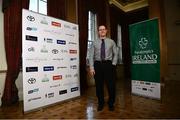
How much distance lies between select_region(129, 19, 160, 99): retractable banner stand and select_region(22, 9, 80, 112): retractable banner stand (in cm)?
147

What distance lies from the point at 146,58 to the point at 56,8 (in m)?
2.77

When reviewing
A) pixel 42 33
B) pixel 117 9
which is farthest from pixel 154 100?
pixel 117 9

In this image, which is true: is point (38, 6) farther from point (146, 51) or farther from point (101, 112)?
point (101, 112)

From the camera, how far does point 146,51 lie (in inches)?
158

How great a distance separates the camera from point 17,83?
154 inches

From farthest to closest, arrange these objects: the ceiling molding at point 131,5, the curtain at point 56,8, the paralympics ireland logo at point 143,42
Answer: the ceiling molding at point 131,5, the curtain at point 56,8, the paralympics ireland logo at point 143,42

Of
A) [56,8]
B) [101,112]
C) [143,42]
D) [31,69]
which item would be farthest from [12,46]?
[143,42]

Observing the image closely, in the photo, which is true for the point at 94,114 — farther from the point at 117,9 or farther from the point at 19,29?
the point at 117,9

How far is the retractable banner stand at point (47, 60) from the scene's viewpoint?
304cm

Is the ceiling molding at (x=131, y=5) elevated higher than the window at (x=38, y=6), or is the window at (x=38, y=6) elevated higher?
the ceiling molding at (x=131, y=5)

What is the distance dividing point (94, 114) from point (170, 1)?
6.70 metres

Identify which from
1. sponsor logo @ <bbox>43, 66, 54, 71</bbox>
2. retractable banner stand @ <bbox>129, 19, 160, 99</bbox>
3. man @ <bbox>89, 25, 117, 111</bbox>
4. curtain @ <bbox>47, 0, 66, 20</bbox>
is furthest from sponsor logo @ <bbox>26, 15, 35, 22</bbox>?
retractable banner stand @ <bbox>129, 19, 160, 99</bbox>

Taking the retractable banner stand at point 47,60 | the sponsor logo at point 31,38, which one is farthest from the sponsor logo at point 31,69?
the sponsor logo at point 31,38

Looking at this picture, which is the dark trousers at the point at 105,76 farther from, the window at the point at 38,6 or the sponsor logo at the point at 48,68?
the window at the point at 38,6
